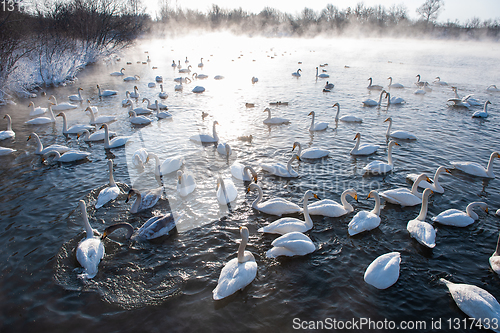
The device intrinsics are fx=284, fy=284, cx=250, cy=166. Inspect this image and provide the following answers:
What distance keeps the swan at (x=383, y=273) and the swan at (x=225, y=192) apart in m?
3.84

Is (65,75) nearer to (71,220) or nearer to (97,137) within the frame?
(97,137)

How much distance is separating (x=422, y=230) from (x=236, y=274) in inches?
169

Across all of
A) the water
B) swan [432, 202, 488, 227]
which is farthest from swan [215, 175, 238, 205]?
swan [432, 202, 488, 227]

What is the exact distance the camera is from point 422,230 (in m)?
6.32

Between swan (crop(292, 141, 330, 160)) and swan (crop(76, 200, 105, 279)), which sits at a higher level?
swan (crop(292, 141, 330, 160))

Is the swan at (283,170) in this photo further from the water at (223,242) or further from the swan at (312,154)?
the swan at (312,154)

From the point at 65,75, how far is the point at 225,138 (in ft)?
66.6

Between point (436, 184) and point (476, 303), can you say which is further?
point (436, 184)

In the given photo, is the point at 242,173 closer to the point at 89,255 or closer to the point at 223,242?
the point at 223,242

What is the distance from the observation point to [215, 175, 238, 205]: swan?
7730 mm

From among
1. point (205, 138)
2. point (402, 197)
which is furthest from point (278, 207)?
point (205, 138)

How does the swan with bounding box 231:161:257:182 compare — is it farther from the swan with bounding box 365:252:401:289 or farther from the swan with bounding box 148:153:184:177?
the swan with bounding box 365:252:401:289

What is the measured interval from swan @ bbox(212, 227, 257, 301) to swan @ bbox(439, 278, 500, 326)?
354 cm

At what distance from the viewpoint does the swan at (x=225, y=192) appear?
773 cm
